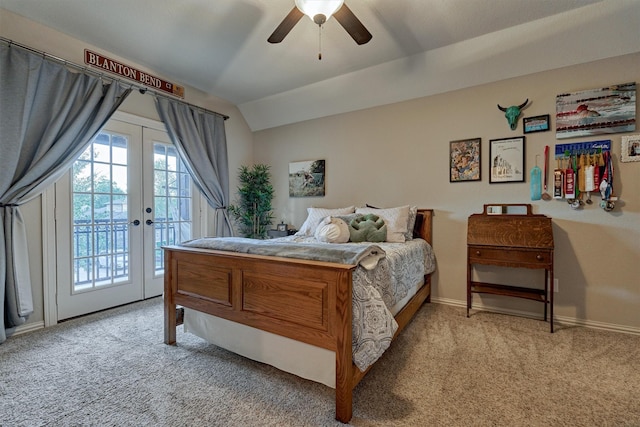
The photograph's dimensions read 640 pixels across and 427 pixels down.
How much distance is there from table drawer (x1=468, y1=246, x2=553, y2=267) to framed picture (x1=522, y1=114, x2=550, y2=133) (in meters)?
1.18

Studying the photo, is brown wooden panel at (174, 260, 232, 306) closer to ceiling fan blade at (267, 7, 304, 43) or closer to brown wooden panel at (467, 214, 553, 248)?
ceiling fan blade at (267, 7, 304, 43)

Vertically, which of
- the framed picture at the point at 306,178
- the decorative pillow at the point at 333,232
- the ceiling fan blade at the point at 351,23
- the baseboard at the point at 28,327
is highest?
the ceiling fan blade at the point at 351,23

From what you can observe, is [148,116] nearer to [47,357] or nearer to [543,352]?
[47,357]

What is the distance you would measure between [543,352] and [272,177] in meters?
3.76

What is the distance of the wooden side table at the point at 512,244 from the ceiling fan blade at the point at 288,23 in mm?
2316

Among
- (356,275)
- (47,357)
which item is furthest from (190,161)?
(356,275)

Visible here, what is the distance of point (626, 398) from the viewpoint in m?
1.54

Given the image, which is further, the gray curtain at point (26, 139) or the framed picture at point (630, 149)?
the framed picture at point (630, 149)

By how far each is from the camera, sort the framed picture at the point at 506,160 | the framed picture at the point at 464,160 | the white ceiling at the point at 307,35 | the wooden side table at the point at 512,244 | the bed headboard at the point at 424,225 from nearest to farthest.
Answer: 1. the white ceiling at the point at 307,35
2. the wooden side table at the point at 512,244
3. the framed picture at the point at 506,160
4. the framed picture at the point at 464,160
5. the bed headboard at the point at 424,225

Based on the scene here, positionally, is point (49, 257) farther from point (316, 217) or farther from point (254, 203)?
point (316, 217)

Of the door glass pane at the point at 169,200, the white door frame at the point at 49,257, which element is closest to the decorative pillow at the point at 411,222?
the door glass pane at the point at 169,200

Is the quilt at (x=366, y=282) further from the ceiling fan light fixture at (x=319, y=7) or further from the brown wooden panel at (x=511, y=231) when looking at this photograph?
the ceiling fan light fixture at (x=319, y=7)

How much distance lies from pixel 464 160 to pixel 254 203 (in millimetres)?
2877

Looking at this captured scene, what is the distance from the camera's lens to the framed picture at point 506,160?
110 inches
